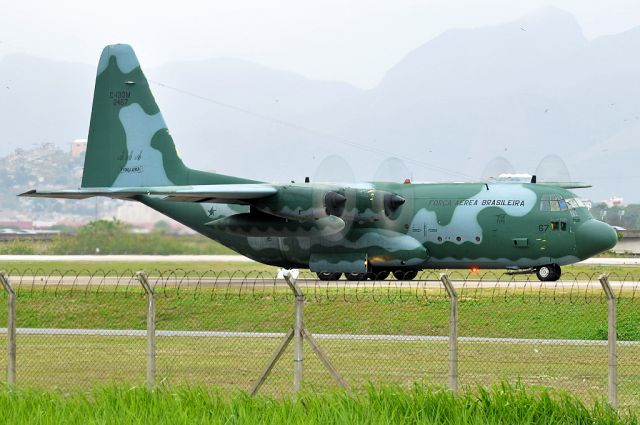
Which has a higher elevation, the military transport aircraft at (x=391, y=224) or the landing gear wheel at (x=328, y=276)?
the military transport aircraft at (x=391, y=224)

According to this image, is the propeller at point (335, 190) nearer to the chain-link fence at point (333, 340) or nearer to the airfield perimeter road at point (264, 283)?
the airfield perimeter road at point (264, 283)

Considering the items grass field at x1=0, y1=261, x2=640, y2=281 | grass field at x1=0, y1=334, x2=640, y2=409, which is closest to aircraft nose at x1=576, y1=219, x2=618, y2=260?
grass field at x1=0, y1=261, x2=640, y2=281

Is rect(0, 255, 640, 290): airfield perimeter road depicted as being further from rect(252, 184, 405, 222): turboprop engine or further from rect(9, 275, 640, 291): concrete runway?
rect(252, 184, 405, 222): turboprop engine

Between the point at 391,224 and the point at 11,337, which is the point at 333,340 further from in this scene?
the point at 391,224

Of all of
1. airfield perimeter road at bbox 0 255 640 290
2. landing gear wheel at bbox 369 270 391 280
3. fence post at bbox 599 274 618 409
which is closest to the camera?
fence post at bbox 599 274 618 409

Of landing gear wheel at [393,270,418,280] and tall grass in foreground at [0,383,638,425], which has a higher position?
tall grass in foreground at [0,383,638,425]

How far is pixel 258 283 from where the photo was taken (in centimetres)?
4238

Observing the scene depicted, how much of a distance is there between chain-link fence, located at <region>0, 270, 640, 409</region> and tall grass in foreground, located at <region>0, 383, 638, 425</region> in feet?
3.66

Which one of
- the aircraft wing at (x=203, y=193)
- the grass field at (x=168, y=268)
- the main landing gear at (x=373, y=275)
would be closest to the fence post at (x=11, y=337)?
the aircraft wing at (x=203, y=193)

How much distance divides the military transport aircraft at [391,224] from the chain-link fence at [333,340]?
1.76m

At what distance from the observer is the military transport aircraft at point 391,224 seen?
39281 mm

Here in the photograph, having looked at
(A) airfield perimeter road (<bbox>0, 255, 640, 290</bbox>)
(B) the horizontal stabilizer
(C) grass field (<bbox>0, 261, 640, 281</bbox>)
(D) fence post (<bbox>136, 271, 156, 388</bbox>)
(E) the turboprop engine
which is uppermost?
(B) the horizontal stabilizer

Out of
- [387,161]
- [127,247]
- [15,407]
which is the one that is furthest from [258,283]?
[15,407]

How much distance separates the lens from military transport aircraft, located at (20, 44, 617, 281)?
129 ft
